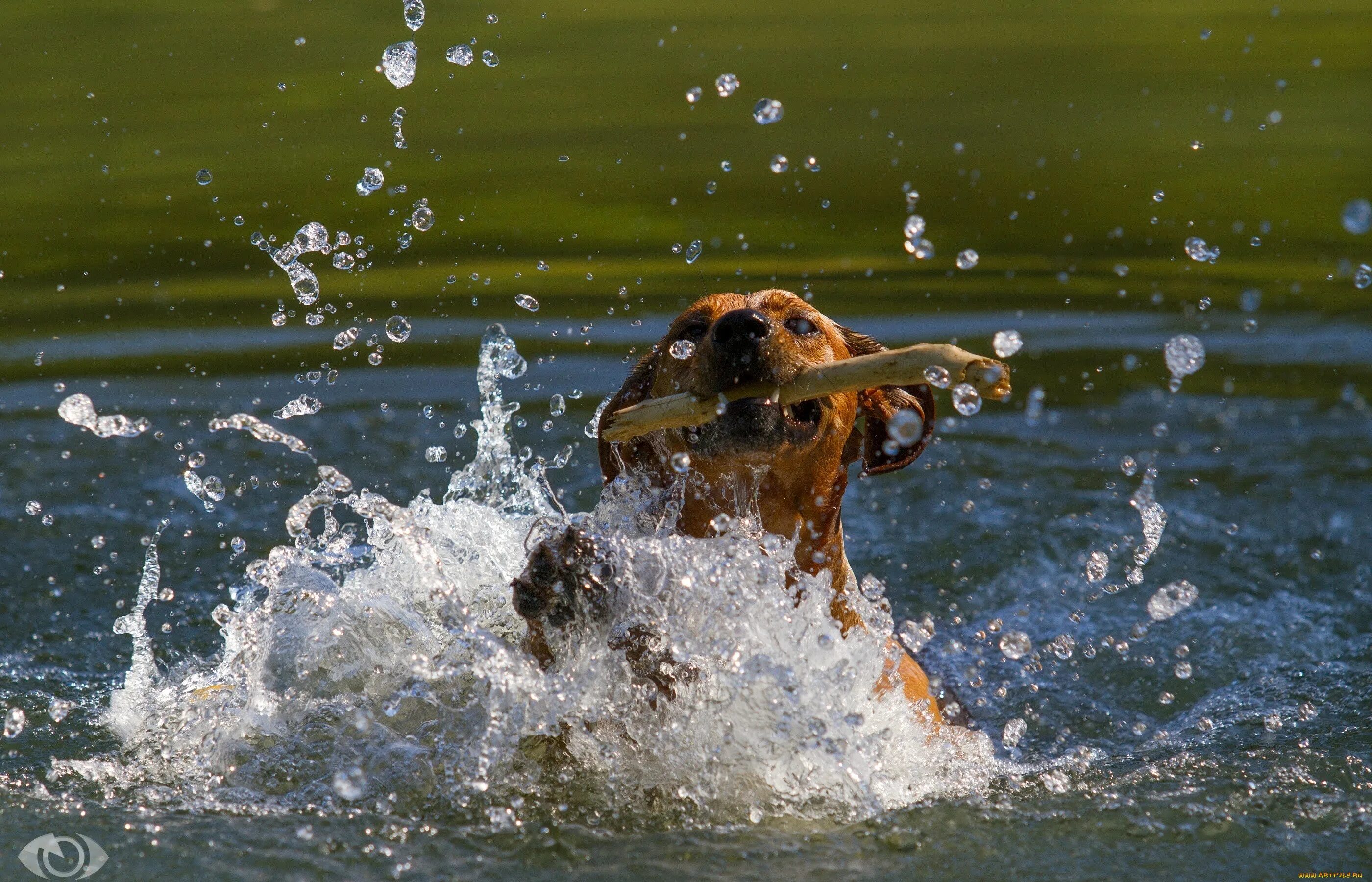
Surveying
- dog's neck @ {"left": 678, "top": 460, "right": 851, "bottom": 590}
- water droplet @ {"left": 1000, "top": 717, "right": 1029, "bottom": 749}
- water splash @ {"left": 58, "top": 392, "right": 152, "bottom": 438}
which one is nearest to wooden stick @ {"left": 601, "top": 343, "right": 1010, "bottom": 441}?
dog's neck @ {"left": 678, "top": 460, "right": 851, "bottom": 590}

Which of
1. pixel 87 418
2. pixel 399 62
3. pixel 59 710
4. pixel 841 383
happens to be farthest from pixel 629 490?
pixel 399 62

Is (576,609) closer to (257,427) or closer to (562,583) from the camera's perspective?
(562,583)

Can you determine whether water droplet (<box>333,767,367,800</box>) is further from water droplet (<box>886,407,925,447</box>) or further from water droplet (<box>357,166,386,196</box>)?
water droplet (<box>357,166,386,196</box>)

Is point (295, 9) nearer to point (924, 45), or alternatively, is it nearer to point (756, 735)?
point (924, 45)

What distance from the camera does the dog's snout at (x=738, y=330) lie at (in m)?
3.15

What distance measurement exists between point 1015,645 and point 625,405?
4.85 feet

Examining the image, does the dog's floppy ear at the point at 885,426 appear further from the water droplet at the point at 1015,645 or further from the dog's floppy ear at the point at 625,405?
the water droplet at the point at 1015,645

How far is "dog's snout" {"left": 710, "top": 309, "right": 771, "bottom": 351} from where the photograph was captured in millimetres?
3152

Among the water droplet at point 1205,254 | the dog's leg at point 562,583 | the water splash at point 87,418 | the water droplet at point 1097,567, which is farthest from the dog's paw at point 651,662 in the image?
the water droplet at point 1205,254

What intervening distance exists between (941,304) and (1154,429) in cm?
140

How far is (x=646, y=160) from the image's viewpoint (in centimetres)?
823

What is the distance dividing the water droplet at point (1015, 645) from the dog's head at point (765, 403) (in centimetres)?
85

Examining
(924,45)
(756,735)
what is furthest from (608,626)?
(924,45)

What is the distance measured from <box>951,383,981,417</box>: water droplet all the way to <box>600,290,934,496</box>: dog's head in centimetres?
24
